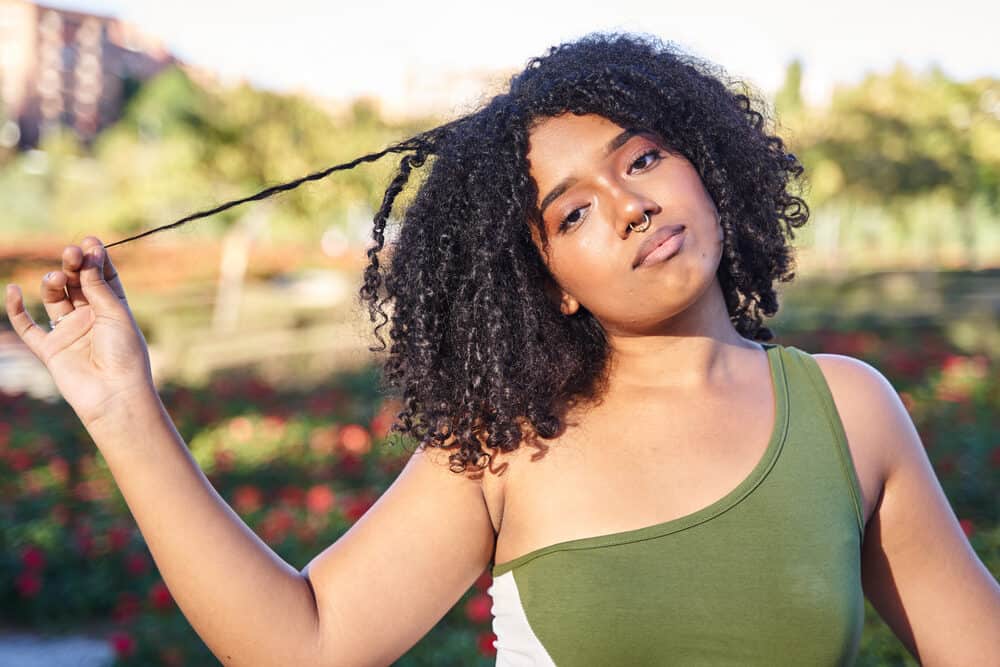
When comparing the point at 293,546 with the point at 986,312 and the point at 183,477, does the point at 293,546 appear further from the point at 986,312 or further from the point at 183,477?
the point at 986,312

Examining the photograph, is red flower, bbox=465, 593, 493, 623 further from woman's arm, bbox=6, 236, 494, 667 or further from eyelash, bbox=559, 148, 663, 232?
eyelash, bbox=559, 148, 663, 232

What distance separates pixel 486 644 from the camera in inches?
106

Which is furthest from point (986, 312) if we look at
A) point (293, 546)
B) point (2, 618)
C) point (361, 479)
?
point (2, 618)

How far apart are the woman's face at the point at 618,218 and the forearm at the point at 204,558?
57cm

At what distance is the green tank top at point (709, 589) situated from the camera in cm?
129

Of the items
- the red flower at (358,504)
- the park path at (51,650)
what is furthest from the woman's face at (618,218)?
the park path at (51,650)

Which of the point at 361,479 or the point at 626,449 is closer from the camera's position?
the point at 626,449

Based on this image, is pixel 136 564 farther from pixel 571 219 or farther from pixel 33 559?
pixel 571 219

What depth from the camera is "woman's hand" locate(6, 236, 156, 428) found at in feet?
4.31

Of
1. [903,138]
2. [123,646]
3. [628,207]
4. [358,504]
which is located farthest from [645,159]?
[903,138]

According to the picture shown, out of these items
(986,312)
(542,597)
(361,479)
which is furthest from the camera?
(986,312)

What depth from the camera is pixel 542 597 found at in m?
1.32

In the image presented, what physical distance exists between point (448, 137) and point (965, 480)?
339 cm

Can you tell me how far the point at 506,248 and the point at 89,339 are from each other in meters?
0.58
